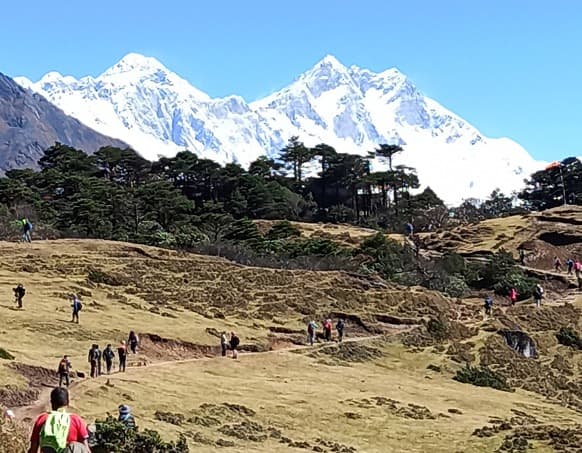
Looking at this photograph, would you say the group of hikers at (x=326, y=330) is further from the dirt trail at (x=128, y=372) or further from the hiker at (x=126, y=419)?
the hiker at (x=126, y=419)

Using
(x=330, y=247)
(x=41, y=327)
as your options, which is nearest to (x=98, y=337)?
(x=41, y=327)

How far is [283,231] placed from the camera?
8762cm

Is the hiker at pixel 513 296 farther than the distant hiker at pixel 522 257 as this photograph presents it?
No

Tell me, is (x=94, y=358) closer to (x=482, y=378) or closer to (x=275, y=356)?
(x=275, y=356)

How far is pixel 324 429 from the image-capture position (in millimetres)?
28797

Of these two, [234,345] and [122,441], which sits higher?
[234,345]

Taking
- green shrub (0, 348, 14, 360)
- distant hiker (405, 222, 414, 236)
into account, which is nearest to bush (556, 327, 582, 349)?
distant hiker (405, 222, 414, 236)

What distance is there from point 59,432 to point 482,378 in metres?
35.5

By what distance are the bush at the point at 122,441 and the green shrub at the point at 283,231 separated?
214 feet

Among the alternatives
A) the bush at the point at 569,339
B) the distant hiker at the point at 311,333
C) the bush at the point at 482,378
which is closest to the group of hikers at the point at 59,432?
the bush at the point at 482,378

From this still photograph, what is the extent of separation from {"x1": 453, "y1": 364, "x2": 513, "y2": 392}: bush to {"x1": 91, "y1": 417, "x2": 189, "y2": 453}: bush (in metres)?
25.2

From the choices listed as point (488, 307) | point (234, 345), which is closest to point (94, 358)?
point (234, 345)

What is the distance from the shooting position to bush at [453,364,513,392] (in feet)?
139

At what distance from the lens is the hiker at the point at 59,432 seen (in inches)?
376
